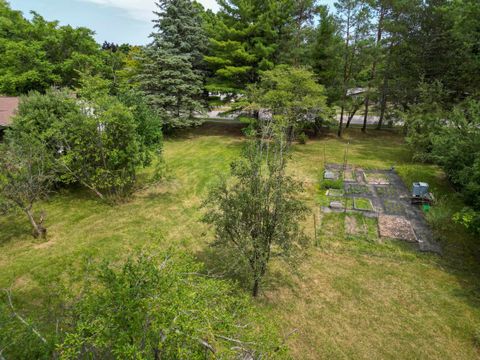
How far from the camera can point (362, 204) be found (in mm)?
11961

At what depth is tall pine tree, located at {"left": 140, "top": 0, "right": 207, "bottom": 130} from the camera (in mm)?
20844

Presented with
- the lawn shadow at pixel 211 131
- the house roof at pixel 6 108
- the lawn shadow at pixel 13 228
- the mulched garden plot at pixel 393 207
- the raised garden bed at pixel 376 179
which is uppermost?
the house roof at pixel 6 108

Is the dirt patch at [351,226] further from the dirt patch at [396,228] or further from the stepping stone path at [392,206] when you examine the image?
the dirt patch at [396,228]

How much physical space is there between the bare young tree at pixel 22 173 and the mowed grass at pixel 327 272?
142 cm

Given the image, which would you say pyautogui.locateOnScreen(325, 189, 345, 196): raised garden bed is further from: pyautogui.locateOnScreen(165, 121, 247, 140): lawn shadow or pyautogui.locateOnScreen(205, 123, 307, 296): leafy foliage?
pyautogui.locateOnScreen(165, 121, 247, 140): lawn shadow

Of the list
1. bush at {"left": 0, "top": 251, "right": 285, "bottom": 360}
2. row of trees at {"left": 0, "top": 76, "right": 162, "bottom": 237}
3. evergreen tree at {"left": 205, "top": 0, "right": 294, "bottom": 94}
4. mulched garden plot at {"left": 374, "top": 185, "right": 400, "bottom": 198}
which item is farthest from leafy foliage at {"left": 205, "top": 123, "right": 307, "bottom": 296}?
evergreen tree at {"left": 205, "top": 0, "right": 294, "bottom": 94}

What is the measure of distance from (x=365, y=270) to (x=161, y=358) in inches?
267

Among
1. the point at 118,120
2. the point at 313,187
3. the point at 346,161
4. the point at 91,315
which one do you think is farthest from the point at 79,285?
the point at 346,161

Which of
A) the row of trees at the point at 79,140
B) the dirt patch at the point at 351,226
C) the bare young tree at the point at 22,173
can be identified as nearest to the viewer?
the bare young tree at the point at 22,173

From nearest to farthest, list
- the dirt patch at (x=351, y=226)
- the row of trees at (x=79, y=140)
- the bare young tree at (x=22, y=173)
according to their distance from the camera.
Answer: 1. the bare young tree at (x=22, y=173)
2. the row of trees at (x=79, y=140)
3. the dirt patch at (x=351, y=226)

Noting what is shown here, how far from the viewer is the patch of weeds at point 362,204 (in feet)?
38.1

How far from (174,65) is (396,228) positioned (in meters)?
18.0

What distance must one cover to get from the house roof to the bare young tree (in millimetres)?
7867

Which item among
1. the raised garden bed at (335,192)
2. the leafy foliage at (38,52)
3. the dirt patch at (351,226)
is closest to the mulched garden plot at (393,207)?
the dirt patch at (351,226)
